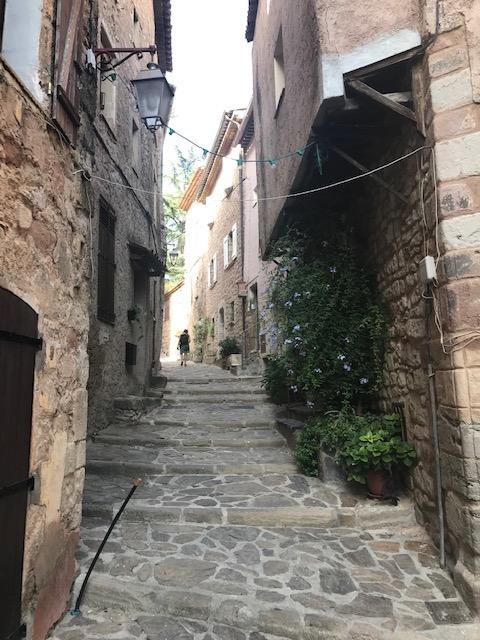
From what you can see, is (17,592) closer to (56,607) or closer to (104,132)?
(56,607)

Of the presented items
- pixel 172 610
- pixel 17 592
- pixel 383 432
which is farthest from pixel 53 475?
pixel 383 432

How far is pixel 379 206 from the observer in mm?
5062

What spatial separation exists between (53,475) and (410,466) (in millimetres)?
3169

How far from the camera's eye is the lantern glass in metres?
A: 5.47

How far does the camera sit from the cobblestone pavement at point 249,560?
2885mm

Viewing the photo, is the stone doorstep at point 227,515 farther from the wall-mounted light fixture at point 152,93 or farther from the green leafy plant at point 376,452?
the wall-mounted light fixture at point 152,93

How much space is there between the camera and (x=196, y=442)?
21.6 ft

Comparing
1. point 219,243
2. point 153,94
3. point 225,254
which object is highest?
point 219,243

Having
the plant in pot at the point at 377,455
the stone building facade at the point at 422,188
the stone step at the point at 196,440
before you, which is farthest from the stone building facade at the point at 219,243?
the plant in pot at the point at 377,455

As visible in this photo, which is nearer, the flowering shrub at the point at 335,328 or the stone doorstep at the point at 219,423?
the flowering shrub at the point at 335,328

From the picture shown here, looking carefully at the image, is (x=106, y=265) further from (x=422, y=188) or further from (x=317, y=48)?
(x=422, y=188)

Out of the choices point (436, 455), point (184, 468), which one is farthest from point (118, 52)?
point (436, 455)

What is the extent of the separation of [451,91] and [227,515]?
4.20 metres

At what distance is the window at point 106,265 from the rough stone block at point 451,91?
5132 mm
